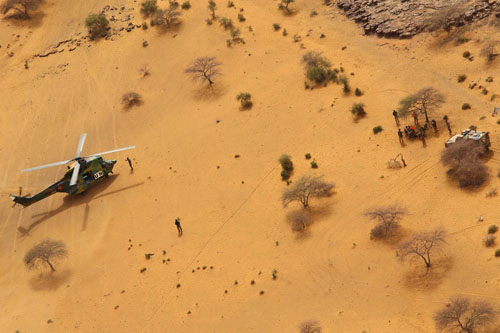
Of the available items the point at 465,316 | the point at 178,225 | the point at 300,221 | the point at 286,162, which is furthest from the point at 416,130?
the point at 178,225

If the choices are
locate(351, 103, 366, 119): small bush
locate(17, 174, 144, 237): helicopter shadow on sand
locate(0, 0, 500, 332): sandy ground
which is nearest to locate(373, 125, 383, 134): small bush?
locate(0, 0, 500, 332): sandy ground

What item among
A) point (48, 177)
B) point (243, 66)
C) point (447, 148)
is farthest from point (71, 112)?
point (447, 148)

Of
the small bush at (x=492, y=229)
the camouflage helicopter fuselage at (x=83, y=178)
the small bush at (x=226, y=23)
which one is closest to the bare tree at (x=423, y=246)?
the small bush at (x=492, y=229)

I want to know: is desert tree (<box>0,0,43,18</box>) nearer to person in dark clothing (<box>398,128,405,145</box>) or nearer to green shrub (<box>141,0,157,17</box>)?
green shrub (<box>141,0,157,17</box>)

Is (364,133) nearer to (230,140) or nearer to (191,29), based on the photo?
(230,140)

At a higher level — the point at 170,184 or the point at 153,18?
the point at 153,18
